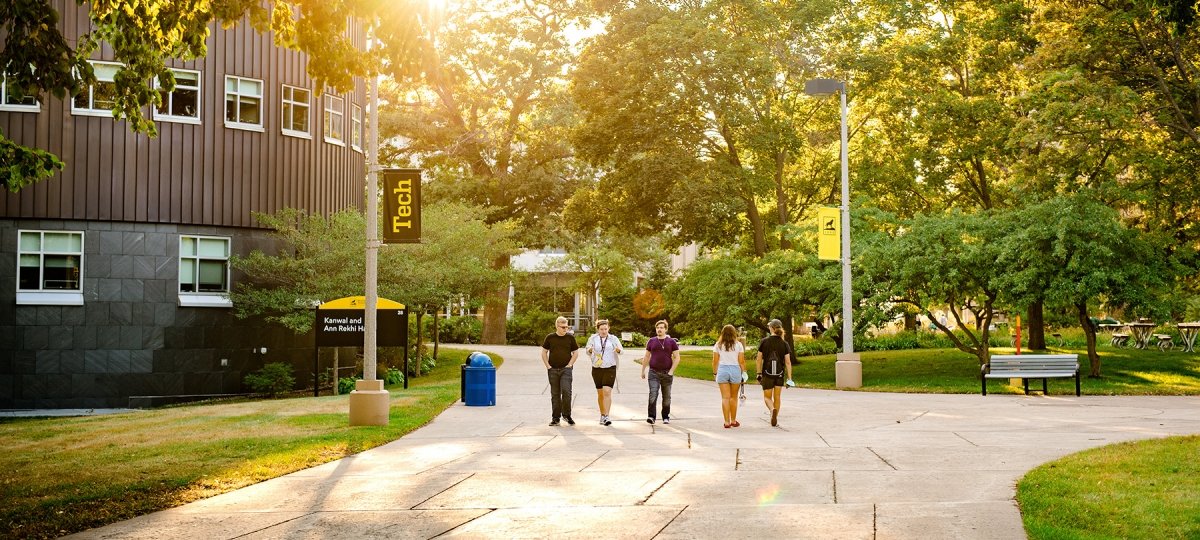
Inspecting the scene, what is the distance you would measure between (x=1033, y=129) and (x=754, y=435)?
15.0 m

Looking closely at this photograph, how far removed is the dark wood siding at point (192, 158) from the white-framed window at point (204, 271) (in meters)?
0.57

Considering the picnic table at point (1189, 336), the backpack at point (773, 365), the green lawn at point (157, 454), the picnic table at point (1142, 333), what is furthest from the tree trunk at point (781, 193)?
the backpack at point (773, 365)

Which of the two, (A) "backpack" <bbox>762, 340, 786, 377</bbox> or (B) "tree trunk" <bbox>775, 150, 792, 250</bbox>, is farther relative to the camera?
(B) "tree trunk" <bbox>775, 150, 792, 250</bbox>

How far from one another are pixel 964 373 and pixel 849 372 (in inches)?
240

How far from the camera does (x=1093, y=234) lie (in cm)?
→ 2575

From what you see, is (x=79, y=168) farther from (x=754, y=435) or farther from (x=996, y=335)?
(x=996, y=335)

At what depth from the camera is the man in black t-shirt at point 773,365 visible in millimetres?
17094

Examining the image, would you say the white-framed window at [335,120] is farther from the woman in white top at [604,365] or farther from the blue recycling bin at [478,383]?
the woman in white top at [604,365]

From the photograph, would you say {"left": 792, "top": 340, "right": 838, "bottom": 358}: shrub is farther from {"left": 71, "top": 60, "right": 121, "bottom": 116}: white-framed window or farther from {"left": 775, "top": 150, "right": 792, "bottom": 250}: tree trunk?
{"left": 71, "top": 60, "right": 121, "bottom": 116}: white-framed window

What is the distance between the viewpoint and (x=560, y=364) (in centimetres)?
1748

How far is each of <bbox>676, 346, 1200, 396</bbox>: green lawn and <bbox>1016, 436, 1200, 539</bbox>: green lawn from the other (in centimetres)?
1285

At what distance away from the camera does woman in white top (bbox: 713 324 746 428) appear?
16828mm

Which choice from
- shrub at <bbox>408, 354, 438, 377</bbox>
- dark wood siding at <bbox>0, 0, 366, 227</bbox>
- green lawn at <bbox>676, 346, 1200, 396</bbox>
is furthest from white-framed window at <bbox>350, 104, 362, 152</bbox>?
green lawn at <bbox>676, 346, 1200, 396</bbox>

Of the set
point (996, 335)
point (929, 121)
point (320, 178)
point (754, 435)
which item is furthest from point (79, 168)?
point (996, 335)
